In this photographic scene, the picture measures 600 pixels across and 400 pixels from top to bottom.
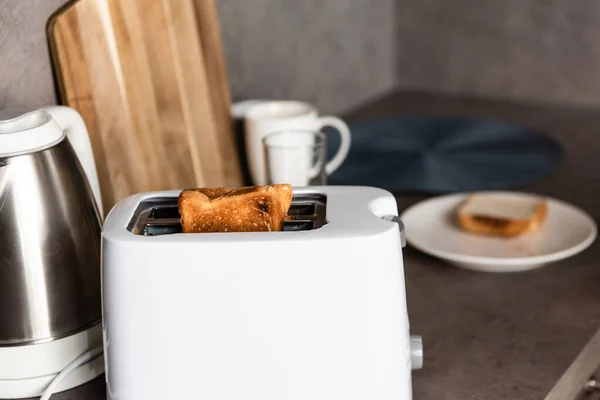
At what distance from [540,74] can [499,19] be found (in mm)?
136

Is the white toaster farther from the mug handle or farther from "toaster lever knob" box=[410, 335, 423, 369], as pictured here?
the mug handle

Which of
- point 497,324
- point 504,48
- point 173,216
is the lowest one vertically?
point 497,324

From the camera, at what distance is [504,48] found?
1.79 metres

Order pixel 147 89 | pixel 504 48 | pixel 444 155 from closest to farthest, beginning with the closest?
1. pixel 147 89
2. pixel 444 155
3. pixel 504 48

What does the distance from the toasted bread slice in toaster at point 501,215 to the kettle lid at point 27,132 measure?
566 millimetres

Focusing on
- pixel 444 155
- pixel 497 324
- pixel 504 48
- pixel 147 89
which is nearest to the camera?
pixel 497 324

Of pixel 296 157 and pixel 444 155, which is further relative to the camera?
pixel 444 155

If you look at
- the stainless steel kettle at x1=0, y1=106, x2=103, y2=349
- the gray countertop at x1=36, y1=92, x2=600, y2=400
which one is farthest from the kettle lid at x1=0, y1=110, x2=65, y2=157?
the gray countertop at x1=36, y1=92, x2=600, y2=400

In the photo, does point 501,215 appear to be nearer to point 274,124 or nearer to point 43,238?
point 274,124

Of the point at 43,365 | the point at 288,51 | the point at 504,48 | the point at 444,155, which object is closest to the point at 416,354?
the point at 43,365

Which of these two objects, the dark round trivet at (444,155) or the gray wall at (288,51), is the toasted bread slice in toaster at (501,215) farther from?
the gray wall at (288,51)

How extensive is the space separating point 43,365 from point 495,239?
60 centimetres

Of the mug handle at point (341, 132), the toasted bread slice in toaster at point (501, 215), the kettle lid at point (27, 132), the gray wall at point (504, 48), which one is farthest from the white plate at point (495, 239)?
the gray wall at point (504, 48)

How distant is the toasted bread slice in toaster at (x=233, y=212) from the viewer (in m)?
0.72
